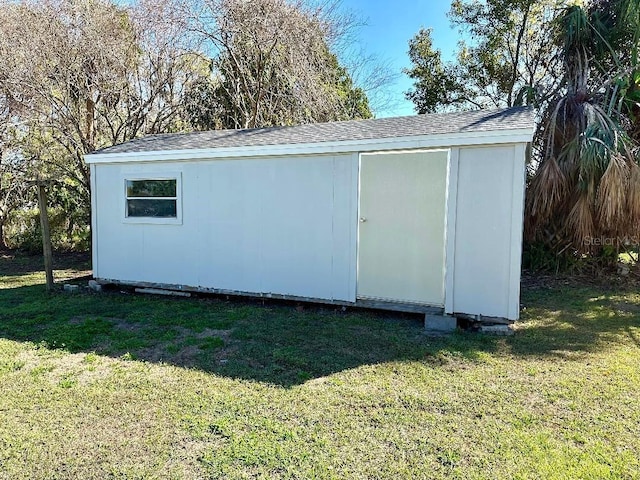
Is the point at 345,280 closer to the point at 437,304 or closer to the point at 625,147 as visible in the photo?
the point at 437,304

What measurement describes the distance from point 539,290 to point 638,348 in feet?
8.70

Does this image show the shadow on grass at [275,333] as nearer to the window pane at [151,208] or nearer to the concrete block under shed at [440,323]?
the concrete block under shed at [440,323]

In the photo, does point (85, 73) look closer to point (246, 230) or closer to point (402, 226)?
point (246, 230)

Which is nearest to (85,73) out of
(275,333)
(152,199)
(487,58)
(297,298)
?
(152,199)

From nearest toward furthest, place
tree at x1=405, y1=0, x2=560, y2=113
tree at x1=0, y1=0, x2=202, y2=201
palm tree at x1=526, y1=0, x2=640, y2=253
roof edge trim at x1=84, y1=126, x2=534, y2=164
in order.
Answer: roof edge trim at x1=84, y1=126, x2=534, y2=164
palm tree at x1=526, y1=0, x2=640, y2=253
tree at x1=0, y1=0, x2=202, y2=201
tree at x1=405, y1=0, x2=560, y2=113

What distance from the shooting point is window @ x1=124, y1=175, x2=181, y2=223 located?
6.16 metres

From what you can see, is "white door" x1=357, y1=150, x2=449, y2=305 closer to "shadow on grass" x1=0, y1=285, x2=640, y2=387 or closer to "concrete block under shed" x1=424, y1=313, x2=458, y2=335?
"concrete block under shed" x1=424, y1=313, x2=458, y2=335

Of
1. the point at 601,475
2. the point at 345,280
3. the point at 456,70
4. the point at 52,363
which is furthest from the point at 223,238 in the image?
the point at 456,70

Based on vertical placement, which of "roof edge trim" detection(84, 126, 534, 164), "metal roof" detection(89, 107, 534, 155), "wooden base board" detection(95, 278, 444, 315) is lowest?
"wooden base board" detection(95, 278, 444, 315)

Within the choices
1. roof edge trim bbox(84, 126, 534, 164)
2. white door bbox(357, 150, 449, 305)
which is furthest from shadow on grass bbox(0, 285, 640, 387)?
roof edge trim bbox(84, 126, 534, 164)

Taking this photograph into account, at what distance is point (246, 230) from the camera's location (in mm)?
5789

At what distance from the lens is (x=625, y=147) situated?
20.6 feet

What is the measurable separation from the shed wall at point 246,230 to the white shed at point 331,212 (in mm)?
15

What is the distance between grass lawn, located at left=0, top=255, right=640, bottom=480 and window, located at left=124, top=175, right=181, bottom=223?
1.69 metres
